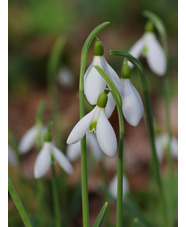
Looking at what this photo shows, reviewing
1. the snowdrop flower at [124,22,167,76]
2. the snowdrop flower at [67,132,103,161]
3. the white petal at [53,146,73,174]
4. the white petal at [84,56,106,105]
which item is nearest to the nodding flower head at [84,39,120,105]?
the white petal at [84,56,106,105]

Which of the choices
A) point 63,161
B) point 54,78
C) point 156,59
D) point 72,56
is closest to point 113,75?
point 63,161

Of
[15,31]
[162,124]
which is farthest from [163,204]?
[15,31]

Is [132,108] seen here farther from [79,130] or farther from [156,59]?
[156,59]

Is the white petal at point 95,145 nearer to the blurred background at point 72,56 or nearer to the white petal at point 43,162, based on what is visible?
the white petal at point 43,162

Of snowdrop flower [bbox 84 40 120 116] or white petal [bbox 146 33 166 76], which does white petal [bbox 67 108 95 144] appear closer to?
snowdrop flower [bbox 84 40 120 116]

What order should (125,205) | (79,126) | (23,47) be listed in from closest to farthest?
(79,126), (125,205), (23,47)
